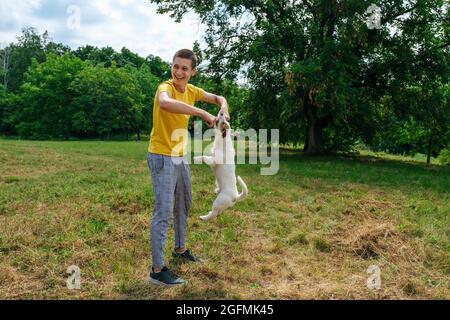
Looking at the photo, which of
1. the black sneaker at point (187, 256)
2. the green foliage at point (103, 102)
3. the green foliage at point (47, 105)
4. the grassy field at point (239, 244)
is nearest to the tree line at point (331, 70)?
the grassy field at point (239, 244)

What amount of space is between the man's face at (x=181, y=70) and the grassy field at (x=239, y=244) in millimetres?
1988

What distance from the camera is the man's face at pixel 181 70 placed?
163 inches

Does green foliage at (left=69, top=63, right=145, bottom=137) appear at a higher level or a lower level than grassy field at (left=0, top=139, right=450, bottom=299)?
higher

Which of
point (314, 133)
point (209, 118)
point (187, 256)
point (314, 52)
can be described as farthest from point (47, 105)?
point (209, 118)

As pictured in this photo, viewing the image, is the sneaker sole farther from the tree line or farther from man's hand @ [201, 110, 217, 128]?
the tree line

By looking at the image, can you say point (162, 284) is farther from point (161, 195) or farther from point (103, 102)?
point (103, 102)

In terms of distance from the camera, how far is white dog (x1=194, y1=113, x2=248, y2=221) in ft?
13.3

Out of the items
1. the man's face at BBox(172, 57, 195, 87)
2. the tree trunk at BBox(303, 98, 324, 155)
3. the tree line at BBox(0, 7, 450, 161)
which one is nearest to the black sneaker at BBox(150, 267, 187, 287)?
the man's face at BBox(172, 57, 195, 87)

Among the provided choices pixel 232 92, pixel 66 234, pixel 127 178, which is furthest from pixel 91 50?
pixel 66 234

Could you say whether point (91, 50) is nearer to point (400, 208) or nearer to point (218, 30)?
point (218, 30)

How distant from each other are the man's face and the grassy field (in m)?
1.99

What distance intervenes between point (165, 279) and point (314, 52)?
51.2 ft

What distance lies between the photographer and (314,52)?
59.1 feet

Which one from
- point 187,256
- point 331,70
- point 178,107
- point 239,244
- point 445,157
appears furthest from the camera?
point 445,157
